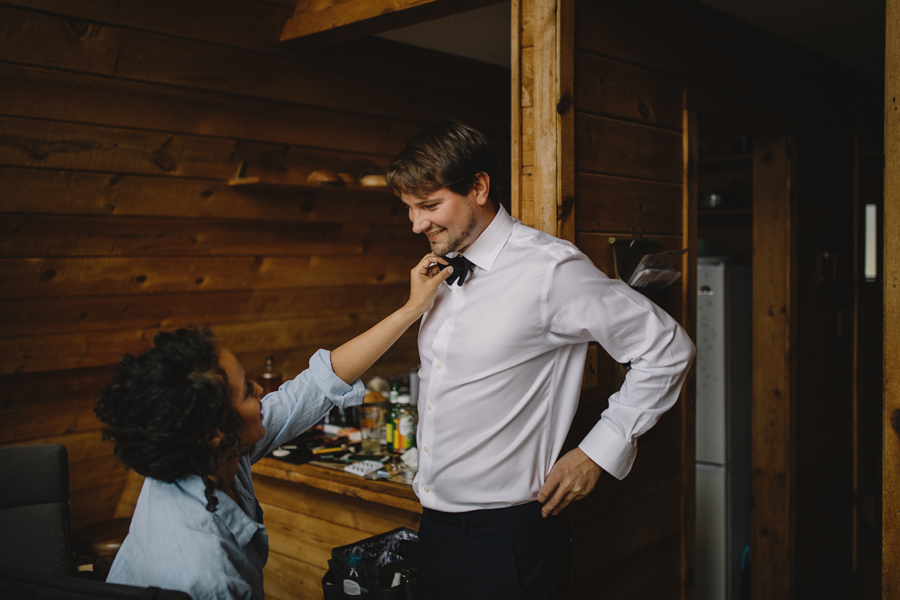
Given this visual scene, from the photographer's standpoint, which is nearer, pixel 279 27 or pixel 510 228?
pixel 510 228

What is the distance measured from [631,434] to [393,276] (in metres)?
2.47

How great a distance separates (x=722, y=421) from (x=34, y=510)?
255 centimetres

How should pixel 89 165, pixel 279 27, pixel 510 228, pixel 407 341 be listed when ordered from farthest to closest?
1. pixel 407 341
2. pixel 279 27
3. pixel 89 165
4. pixel 510 228

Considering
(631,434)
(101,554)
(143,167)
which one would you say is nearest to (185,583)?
(631,434)

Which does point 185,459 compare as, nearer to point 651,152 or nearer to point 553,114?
point 553,114

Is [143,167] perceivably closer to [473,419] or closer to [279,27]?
[279,27]

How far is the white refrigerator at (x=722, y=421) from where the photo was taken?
3.01m

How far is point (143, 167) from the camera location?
270 cm

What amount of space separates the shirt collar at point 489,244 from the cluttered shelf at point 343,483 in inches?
35.1

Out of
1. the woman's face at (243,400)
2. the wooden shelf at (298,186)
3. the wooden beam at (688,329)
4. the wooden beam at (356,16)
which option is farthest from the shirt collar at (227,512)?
the wooden shelf at (298,186)

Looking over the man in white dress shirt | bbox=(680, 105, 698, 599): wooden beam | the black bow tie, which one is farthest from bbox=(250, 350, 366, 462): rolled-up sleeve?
bbox=(680, 105, 698, 599): wooden beam

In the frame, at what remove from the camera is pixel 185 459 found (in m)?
1.12

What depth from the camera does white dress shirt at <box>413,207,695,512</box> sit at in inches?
58.2

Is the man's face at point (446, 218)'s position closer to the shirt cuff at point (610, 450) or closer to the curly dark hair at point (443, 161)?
→ the curly dark hair at point (443, 161)
